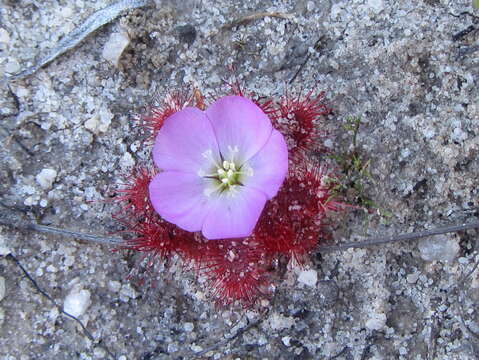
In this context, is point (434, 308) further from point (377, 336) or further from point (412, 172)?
point (412, 172)

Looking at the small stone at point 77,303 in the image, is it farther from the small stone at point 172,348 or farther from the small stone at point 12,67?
the small stone at point 12,67

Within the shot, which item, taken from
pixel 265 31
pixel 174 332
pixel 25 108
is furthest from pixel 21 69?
pixel 174 332

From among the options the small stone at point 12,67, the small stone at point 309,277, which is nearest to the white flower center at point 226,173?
the small stone at point 309,277

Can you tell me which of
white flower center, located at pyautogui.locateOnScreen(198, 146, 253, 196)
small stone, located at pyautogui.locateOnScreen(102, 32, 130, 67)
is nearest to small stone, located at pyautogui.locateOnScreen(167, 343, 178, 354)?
white flower center, located at pyautogui.locateOnScreen(198, 146, 253, 196)

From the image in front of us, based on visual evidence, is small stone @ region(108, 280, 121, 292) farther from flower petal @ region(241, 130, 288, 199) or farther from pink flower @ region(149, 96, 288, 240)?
flower petal @ region(241, 130, 288, 199)

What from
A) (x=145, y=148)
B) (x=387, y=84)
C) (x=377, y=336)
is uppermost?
(x=387, y=84)

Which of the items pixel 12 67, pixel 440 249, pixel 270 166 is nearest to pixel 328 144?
pixel 270 166
